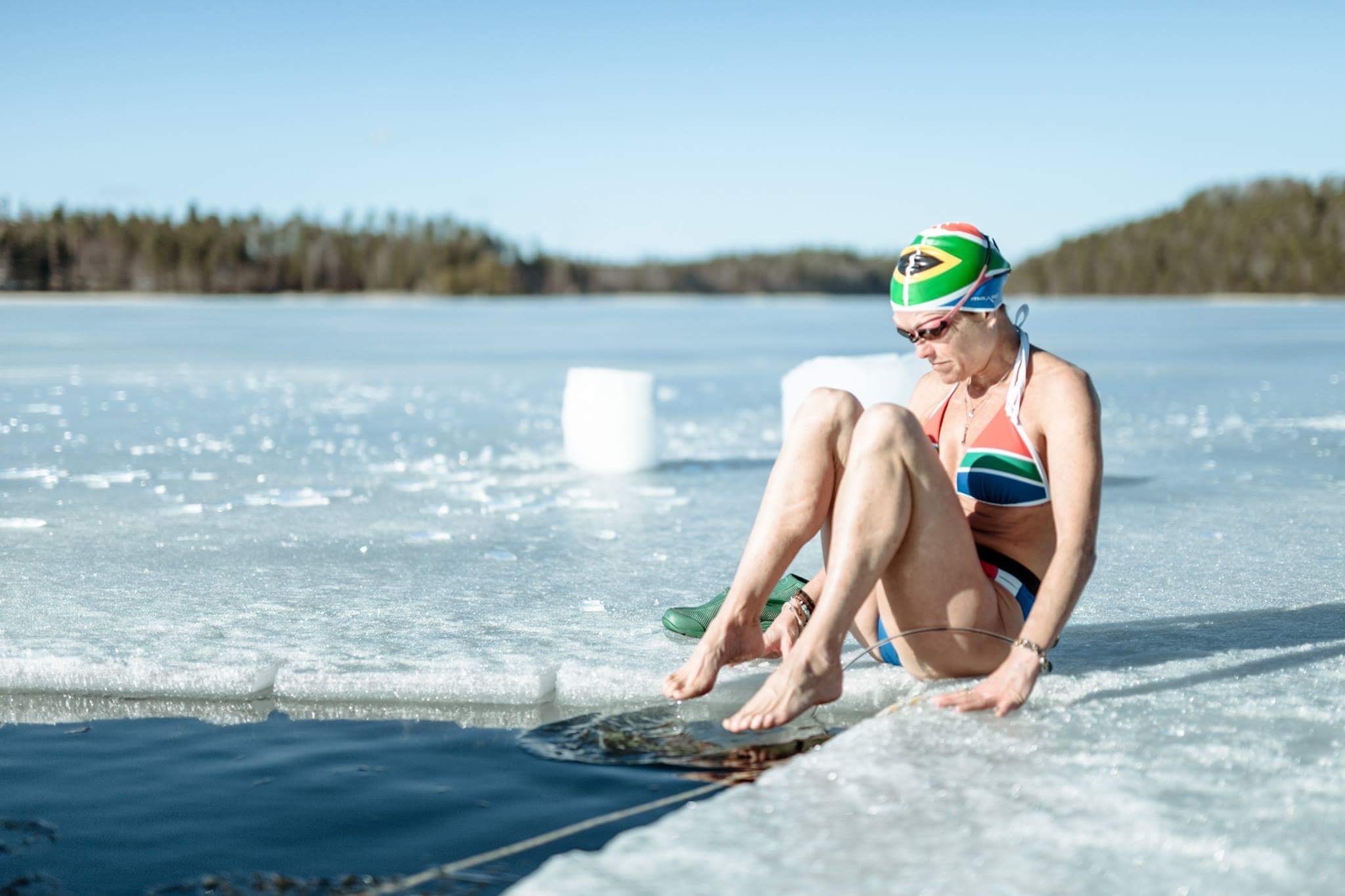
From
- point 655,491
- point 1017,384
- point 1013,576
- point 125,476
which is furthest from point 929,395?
point 125,476

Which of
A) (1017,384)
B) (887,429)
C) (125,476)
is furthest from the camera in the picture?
(125,476)

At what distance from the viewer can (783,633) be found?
3.98m

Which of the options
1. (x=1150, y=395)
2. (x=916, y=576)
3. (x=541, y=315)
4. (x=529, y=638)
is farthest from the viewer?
(x=541, y=315)

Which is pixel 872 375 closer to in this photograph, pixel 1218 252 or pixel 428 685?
pixel 428 685

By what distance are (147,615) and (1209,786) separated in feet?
11.1

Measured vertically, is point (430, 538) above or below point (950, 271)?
below

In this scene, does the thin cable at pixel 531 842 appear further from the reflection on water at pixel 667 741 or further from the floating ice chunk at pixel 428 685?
the floating ice chunk at pixel 428 685

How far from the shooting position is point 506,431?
12172 mm

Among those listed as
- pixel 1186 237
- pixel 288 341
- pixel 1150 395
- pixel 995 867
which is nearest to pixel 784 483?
pixel 995 867

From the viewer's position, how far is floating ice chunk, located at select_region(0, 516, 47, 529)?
6.83 metres

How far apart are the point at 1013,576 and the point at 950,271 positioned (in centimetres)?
82

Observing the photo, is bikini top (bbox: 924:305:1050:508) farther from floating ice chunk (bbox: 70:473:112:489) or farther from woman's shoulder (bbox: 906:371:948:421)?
floating ice chunk (bbox: 70:473:112:489)

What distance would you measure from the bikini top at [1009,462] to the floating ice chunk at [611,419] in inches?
222

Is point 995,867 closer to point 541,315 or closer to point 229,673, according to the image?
point 229,673
